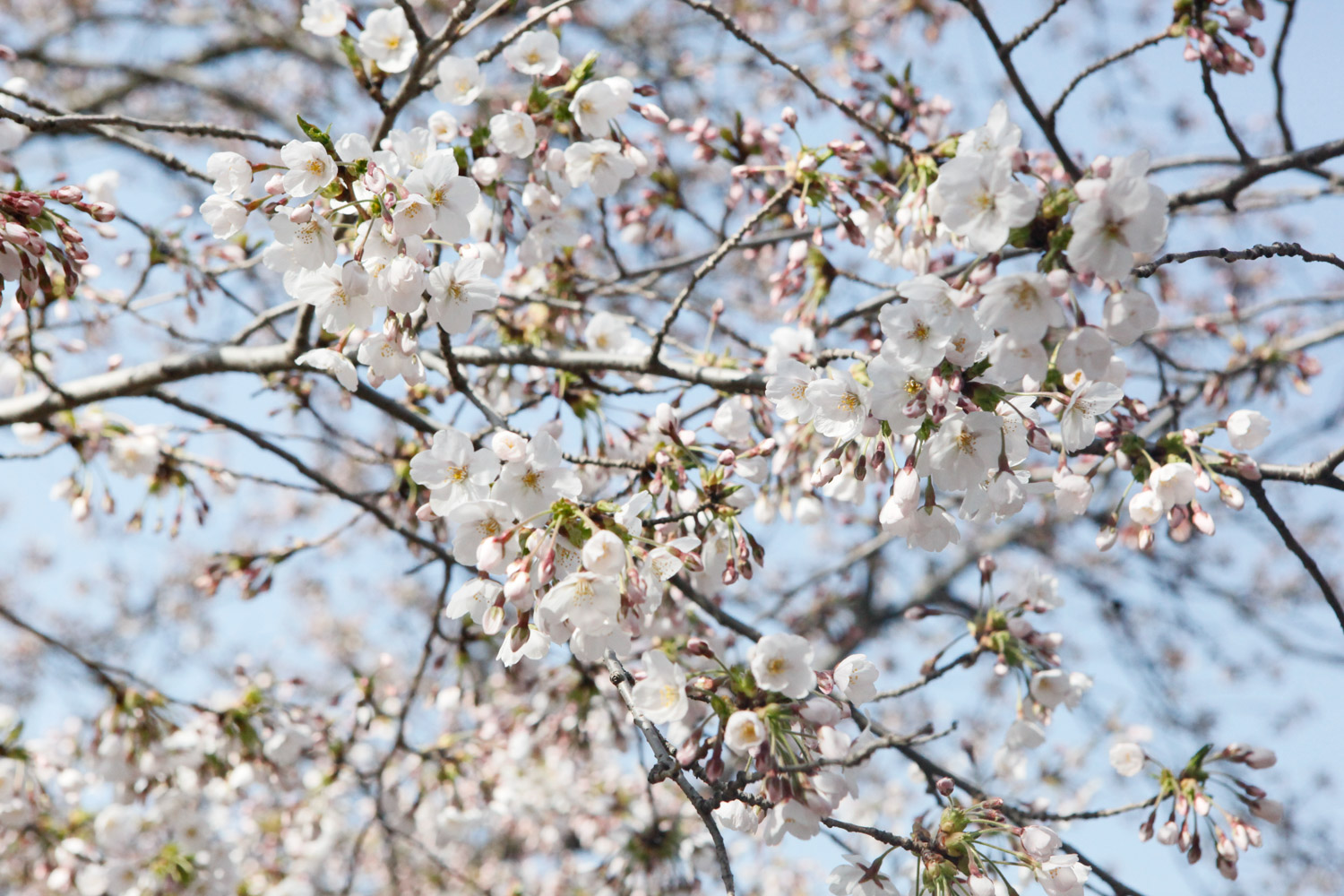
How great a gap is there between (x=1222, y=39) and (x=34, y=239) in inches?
123

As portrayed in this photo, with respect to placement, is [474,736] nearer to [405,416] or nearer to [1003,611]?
[405,416]

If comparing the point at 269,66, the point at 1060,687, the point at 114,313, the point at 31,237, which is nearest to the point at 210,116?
the point at 269,66

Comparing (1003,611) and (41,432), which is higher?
(41,432)

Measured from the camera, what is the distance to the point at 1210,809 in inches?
92.4

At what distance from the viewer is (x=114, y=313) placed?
3326 mm

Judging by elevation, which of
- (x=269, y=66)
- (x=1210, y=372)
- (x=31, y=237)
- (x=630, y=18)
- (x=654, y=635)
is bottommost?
(x=654, y=635)

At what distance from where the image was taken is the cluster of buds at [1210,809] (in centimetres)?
227

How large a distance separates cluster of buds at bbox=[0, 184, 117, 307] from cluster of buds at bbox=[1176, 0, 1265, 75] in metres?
2.92

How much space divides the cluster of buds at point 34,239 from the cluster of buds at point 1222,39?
2.92m

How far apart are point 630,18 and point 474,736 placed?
566 cm

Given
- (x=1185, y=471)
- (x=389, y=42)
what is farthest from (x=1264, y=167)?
(x=389, y=42)

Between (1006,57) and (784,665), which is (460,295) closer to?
(784,665)

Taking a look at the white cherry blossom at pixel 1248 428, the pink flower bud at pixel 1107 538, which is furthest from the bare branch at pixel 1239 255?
the pink flower bud at pixel 1107 538

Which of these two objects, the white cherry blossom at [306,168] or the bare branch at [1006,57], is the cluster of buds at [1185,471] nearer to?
the bare branch at [1006,57]
